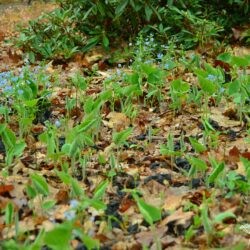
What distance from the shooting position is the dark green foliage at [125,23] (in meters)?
4.64

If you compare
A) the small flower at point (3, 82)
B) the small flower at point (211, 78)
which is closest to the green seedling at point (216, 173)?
the small flower at point (211, 78)

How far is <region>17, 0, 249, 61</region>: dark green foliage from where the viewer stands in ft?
15.2

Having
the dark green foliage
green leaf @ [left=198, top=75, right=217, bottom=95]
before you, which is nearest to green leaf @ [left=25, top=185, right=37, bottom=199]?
green leaf @ [left=198, top=75, right=217, bottom=95]

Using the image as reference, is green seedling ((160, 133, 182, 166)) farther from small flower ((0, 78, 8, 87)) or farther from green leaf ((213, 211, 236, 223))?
small flower ((0, 78, 8, 87))

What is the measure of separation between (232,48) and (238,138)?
192cm

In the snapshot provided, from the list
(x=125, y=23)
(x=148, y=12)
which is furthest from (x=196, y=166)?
(x=125, y=23)

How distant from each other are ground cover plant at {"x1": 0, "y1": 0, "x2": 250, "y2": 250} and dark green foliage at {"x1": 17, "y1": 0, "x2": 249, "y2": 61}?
10 mm

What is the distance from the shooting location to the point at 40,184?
2205 millimetres

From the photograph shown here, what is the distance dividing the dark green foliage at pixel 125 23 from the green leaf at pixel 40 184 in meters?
2.58

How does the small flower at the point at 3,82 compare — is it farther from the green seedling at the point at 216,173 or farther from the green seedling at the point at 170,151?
the green seedling at the point at 216,173

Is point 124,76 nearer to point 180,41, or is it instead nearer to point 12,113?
point 12,113

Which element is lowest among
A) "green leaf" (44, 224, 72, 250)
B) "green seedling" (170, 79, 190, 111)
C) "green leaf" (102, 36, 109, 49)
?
"green leaf" (102, 36, 109, 49)

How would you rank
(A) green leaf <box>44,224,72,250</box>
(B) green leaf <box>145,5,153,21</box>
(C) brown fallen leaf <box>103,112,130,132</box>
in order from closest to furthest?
1. (A) green leaf <box>44,224,72,250</box>
2. (C) brown fallen leaf <box>103,112,130,132</box>
3. (B) green leaf <box>145,5,153,21</box>

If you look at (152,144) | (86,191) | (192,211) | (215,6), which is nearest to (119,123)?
(152,144)
